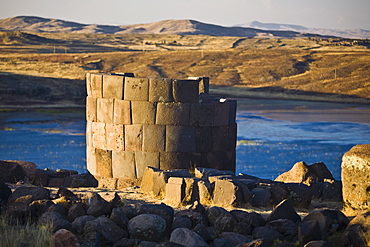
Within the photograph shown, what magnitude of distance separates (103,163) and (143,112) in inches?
65.1

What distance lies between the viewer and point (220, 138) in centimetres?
1449

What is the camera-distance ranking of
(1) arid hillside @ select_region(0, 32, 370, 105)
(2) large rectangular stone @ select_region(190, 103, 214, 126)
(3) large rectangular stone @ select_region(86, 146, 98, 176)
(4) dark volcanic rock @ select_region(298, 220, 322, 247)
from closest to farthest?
(4) dark volcanic rock @ select_region(298, 220, 322, 247), (2) large rectangular stone @ select_region(190, 103, 214, 126), (3) large rectangular stone @ select_region(86, 146, 98, 176), (1) arid hillside @ select_region(0, 32, 370, 105)

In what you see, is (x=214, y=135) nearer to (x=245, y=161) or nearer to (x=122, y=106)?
(x=122, y=106)

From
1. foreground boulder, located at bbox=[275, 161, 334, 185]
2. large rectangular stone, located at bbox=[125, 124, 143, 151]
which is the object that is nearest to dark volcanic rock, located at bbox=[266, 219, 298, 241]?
foreground boulder, located at bbox=[275, 161, 334, 185]

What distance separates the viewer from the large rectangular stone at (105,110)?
1421 centimetres

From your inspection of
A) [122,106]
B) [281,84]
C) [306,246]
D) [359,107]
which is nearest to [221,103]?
[122,106]

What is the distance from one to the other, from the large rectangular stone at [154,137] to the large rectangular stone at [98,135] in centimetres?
111

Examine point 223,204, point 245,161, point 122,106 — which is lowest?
point 245,161

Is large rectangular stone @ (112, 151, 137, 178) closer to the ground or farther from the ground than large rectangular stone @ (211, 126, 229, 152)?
closer to the ground

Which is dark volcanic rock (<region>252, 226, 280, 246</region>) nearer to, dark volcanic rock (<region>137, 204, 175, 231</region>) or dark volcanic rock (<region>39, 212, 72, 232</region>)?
dark volcanic rock (<region>137, 204, 175, 231</region>)

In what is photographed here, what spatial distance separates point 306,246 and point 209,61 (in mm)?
58911

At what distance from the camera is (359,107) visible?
41.4m

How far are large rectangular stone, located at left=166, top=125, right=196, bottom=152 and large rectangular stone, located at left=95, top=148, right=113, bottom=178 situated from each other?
1.46m

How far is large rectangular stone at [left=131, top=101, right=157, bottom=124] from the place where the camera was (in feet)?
45.2
